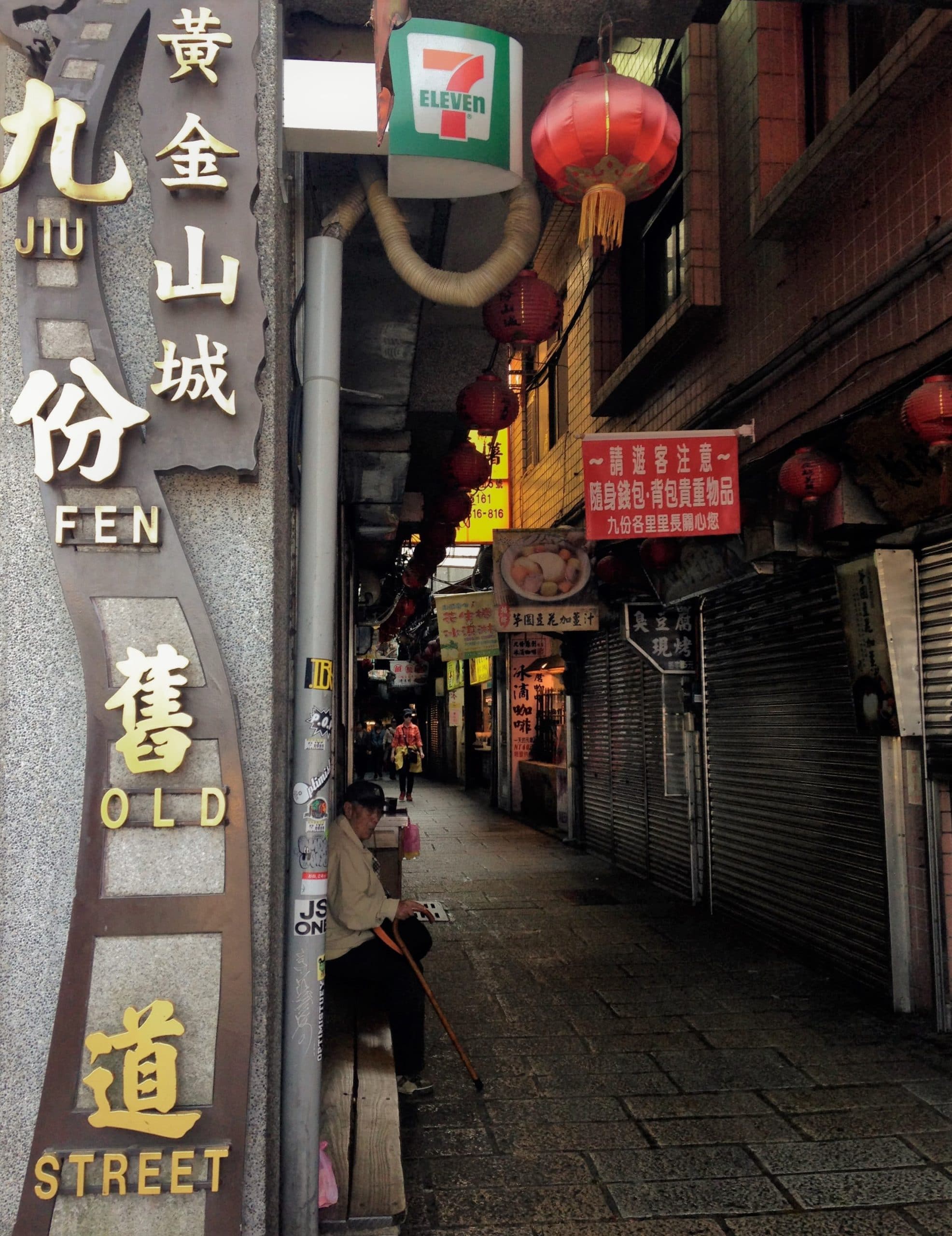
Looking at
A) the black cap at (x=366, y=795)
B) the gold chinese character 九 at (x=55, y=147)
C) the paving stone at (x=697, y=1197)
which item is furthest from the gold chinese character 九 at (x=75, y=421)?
the paving stone at (x=697, y=1197)

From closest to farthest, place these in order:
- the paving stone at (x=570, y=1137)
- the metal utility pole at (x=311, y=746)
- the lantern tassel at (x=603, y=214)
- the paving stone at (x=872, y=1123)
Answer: the metal utility pole at (x=311, y=746) → the lantern tassel at (x=603, y=214) → the paving stone at (x=570, y=1137) → the paving stone at (x=872, y=1123)

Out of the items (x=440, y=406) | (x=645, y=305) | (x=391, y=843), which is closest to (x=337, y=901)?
(x=391, y=843)

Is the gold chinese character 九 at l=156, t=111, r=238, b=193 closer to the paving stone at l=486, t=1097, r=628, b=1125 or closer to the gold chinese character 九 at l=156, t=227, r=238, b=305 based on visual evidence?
the gold chinese character 九 at l=156, t=227, r=238, b=305

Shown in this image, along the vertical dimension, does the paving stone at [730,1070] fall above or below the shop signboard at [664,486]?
below

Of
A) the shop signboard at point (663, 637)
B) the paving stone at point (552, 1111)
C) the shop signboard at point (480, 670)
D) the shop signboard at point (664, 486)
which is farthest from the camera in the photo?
the shop signboard at point (480, 670)

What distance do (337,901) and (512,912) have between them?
19.0ft

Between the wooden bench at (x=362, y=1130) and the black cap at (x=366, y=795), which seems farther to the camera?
the black cap at (x=366, y=795)

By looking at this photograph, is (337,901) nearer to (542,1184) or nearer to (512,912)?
(542,1184)

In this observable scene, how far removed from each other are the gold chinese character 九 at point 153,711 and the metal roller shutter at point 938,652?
5566mm

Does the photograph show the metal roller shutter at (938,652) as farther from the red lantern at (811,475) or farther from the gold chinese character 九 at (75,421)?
the gold chinese character 九 at (75,421)

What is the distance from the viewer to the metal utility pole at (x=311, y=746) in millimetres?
3805

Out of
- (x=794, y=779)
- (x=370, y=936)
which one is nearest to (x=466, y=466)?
(x=794, y=779)

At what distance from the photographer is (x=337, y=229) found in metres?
4.66

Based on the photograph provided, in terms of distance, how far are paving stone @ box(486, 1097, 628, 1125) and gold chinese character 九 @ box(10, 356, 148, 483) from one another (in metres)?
4.13
